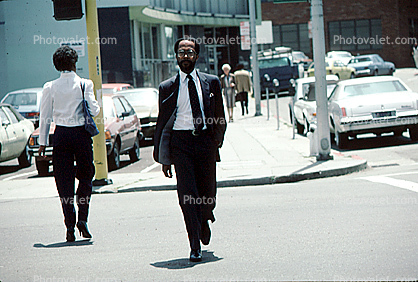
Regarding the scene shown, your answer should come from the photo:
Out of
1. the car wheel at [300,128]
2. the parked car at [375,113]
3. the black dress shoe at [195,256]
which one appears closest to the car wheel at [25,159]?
the parked car at [375,113]

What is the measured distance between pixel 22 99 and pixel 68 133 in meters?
15.7

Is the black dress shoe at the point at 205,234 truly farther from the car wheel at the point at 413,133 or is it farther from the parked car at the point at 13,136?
the car wheel at the point at 413,133

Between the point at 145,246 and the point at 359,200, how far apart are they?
320cm

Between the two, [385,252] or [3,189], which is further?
[3,189]

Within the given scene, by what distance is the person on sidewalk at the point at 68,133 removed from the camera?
7070mm

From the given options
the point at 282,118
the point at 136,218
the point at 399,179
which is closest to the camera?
the point at 136,218

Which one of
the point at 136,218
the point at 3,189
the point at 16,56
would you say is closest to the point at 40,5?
the point at 3,189

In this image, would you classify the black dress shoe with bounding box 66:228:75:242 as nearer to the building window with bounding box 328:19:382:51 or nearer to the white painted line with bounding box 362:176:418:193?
the white painted line with bounding box 362:176:418:193

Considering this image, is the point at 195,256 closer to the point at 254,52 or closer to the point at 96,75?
the point at 96,75

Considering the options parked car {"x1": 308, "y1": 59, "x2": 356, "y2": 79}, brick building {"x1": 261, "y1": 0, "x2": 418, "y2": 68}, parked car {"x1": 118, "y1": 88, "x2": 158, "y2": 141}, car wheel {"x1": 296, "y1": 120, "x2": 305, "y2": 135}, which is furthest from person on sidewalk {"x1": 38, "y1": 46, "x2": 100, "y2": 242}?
brick building {"x1": 261, "y1": 0, "x2": 418, "y2": 68}

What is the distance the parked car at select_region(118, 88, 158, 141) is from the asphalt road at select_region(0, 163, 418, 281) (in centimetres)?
887

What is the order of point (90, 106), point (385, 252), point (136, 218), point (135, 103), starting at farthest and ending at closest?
point (135, 103), point (136, 218), point (90, 106), point (385, 252)

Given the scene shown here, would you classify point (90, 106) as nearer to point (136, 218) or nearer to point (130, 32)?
point (136, 218)

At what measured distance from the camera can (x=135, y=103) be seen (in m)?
19.9
